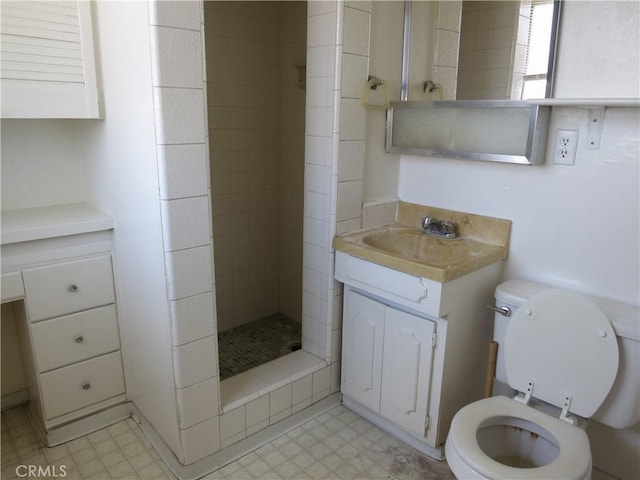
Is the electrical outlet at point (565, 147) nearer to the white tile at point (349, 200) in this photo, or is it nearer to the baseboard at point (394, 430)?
the white tile at point (349, 200)

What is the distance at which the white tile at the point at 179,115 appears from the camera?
4.69ft

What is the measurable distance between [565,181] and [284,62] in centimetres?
178

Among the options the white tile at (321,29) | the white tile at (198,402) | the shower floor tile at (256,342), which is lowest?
the shower floor tile at (256,342)

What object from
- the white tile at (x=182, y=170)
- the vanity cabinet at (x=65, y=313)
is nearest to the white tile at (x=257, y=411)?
the vanity cabinet at (x=65, y=313)

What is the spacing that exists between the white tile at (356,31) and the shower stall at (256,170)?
2.32ft

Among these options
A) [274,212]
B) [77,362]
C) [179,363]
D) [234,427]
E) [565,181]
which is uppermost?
[565,181]

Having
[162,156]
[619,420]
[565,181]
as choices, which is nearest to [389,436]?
[619,420]

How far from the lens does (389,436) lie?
80.4 inches

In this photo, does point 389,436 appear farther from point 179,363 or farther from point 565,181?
point 565,181

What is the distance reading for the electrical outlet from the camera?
1.69m

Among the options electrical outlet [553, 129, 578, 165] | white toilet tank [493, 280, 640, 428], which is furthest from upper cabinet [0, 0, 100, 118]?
white toilet tank [493, 280, 640, 428]

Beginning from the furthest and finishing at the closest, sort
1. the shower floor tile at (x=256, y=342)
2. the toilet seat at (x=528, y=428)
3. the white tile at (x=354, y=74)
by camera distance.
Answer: the shower floor tile at (x=256, y=342)
the white tile at (x=354, y=74)
the toilet seat at (x=528, y=428)

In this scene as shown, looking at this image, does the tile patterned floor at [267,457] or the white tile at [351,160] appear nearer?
the tile patterned floor at [267,457]

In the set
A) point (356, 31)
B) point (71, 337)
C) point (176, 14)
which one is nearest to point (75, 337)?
point (71, 337)
